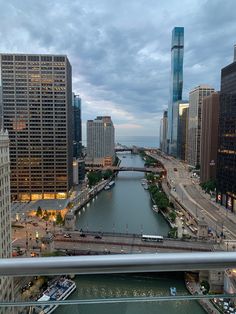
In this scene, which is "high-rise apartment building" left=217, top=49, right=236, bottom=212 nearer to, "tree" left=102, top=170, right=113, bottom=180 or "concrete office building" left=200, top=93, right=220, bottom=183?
"concrete office building" left=200, top=93, right=220, bottom=183

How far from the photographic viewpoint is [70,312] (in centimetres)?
71

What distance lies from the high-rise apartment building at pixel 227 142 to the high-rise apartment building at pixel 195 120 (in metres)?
17.1

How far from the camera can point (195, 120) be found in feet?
119

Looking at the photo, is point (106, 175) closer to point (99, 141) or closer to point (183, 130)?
point (99, 141)

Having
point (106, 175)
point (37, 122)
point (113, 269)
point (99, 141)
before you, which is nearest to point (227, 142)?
point (37, 122)

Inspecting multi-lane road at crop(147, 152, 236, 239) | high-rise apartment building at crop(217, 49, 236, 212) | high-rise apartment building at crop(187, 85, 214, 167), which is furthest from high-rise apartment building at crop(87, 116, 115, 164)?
high-rise apartment building at crop(217, 49, 236, 212)

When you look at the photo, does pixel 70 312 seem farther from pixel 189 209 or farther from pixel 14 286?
pixel 189 209

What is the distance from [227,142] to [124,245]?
9.22 m

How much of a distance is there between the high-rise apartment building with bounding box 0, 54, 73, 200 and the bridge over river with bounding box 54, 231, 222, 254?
9815 mm

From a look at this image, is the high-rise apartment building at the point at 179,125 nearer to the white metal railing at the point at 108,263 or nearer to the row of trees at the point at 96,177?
the row of trees at the point at 96,177

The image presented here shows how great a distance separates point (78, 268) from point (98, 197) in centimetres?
2054

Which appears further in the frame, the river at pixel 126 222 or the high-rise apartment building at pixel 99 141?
the high-rise apartment building at pixel 99 141

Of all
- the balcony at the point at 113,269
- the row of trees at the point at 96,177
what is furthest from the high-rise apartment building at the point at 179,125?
the balcony at the point at 113,269

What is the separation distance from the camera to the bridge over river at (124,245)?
954 cm
